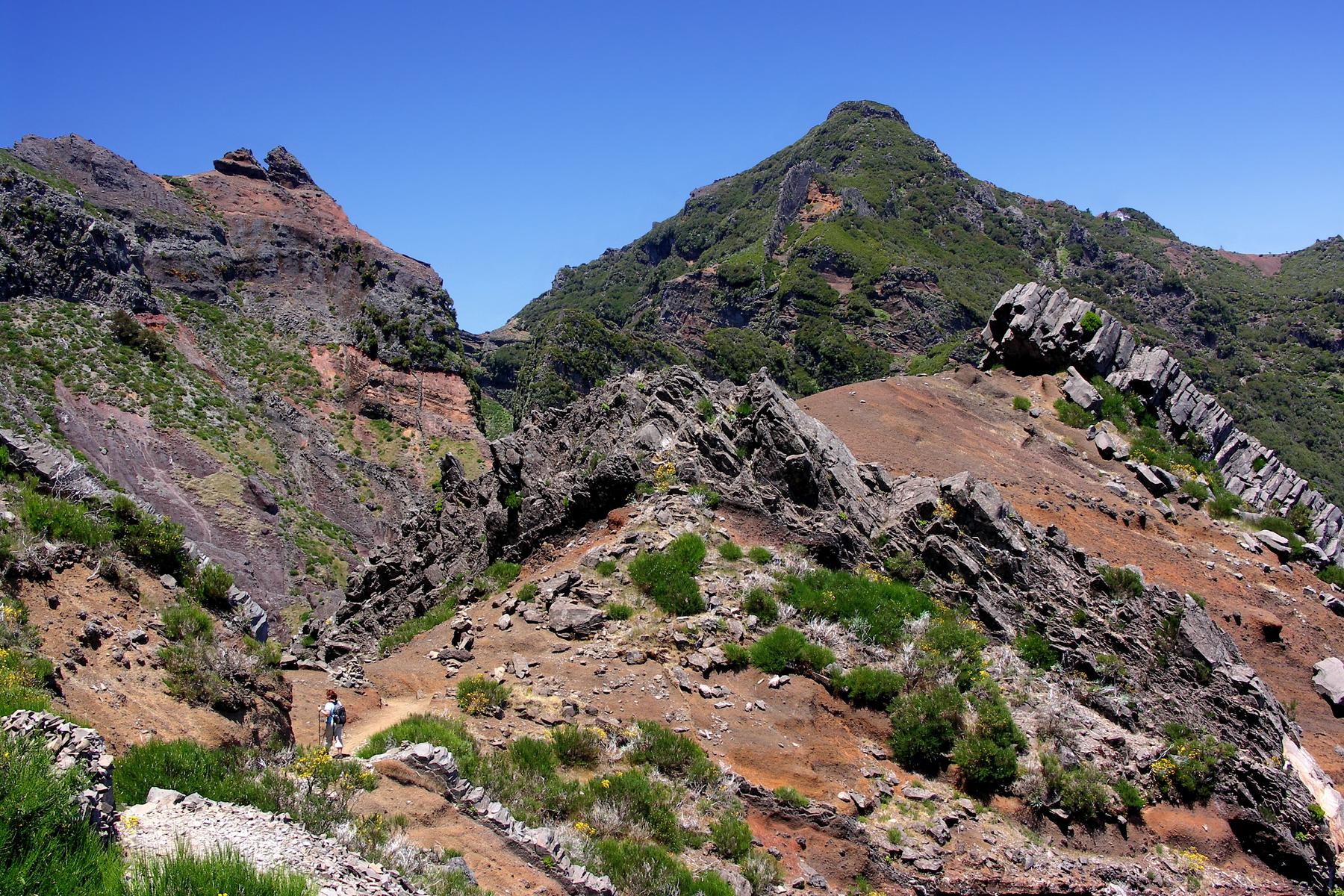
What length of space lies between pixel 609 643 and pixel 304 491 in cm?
3913

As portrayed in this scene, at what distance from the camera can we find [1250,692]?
12.3 metres

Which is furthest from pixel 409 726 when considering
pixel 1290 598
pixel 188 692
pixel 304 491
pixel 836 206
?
pixel 836 206

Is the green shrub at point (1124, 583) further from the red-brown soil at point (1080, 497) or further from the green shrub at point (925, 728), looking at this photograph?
the green shrub at point (925, 728)

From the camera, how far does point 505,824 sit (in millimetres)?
7094

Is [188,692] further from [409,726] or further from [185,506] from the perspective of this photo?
[185,506]

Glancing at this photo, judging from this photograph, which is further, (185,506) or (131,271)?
(131,271)

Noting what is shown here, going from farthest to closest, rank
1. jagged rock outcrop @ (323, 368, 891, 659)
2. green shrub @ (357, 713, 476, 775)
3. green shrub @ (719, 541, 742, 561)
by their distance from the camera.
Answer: jagged rock outcrop @ (323, 368, 891, 659), green shrub @ (719, 541, 742, 561), green shrub @ (357, 713, 476, 775)

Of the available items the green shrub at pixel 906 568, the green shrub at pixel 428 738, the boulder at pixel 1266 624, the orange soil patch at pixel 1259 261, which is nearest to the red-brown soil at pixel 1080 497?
the boulder at pixel 1266 624

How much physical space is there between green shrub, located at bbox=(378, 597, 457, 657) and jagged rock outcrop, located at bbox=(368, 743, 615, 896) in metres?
5.92

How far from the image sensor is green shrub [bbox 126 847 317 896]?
4160mm

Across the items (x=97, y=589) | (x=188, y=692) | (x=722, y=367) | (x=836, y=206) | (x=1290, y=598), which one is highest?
(x=836, y=206)

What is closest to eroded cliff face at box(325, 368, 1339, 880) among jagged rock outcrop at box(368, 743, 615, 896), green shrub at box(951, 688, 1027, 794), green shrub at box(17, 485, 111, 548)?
green shrub at box(951, 688, 1027, 794)

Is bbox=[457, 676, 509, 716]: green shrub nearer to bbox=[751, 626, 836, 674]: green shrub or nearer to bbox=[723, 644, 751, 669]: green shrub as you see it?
bbox=[723, 644, 751, 669]: green shrub

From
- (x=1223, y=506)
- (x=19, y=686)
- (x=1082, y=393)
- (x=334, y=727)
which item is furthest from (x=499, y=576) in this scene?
(x=1082, y=393)
